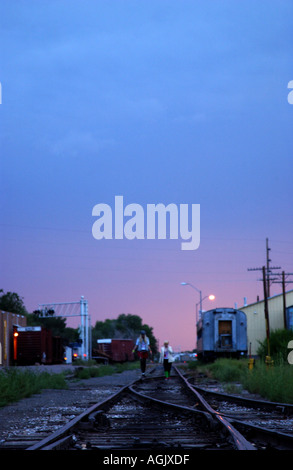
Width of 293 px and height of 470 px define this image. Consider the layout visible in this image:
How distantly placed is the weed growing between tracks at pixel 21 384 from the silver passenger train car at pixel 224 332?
19.4 meters

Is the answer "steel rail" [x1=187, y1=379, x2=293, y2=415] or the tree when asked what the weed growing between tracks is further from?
the tree

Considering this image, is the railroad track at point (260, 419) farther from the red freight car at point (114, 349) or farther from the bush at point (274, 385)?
the red freight car at point (114, 349)

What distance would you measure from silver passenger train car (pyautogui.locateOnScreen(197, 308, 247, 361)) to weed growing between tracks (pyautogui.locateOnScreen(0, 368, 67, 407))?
763 inches

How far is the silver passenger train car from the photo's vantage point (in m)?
40.7

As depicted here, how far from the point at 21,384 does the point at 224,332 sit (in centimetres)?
2471

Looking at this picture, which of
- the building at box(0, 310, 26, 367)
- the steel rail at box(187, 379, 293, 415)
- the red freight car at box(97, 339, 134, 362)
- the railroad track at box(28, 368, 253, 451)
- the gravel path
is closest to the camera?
the railroad track at box(28, 368, 253, 451)

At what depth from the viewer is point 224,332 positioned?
41281 millimetres

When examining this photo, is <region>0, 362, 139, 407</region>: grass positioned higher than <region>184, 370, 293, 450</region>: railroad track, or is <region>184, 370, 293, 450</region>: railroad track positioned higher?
<region>184, 370, 293, 450</region>: railroad track

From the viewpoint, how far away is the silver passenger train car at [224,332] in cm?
4072

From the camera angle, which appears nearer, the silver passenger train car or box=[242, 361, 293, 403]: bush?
box=[242, 361, 293, 403]: bush

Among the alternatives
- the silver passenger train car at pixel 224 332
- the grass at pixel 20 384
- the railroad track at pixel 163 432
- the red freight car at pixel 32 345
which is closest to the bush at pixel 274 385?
the railroad track at pixel 163 432

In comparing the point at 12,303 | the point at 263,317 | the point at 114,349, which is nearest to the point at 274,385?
the point at 114,349

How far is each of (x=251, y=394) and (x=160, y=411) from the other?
19.1ft

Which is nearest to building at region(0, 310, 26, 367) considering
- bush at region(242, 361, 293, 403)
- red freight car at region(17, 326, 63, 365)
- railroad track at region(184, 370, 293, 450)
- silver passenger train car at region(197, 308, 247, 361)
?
red freight car at region(17, 326, 63, 365)
